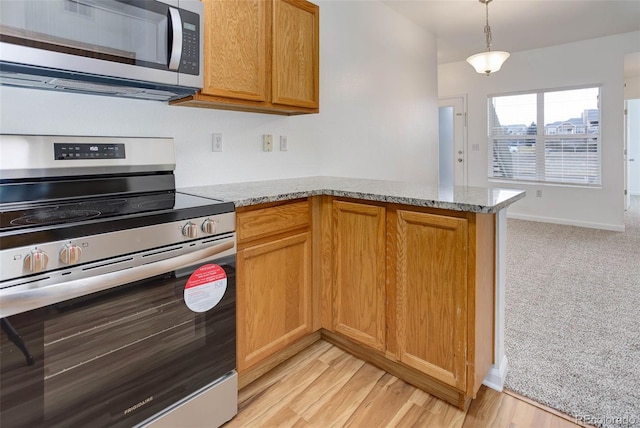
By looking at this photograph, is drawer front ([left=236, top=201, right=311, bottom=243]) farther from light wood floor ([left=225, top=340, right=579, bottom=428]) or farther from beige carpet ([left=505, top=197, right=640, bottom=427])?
beige carpet ([left=505, top=197, right=640, bottom=427])

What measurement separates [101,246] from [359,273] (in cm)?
118

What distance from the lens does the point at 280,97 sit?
2033mm

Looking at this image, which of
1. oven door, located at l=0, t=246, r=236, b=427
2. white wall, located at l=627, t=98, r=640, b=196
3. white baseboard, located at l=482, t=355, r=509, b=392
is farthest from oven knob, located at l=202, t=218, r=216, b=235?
white wall, located at l=627, t=98, r=640, b=196

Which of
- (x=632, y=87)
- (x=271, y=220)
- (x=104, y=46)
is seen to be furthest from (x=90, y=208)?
(x=632, y=87)

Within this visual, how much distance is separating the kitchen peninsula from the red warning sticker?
173 mm

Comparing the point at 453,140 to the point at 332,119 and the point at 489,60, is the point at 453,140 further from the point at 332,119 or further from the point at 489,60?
the point at 332,119

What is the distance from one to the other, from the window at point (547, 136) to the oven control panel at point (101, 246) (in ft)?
18.3

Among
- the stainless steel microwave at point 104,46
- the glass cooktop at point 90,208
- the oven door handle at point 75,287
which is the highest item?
the stainless steel microwave at point 104,46

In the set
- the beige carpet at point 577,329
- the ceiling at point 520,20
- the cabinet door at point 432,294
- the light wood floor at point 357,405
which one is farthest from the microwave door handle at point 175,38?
the ceiling at point 520,20

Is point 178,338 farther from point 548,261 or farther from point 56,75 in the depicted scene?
point 548,261

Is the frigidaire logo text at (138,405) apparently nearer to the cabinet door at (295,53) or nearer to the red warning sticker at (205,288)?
the red warning sticker at (205,288)

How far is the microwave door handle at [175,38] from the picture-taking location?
1491mm

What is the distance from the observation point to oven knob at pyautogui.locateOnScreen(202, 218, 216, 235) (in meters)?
1.36

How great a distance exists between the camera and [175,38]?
1493 mm
